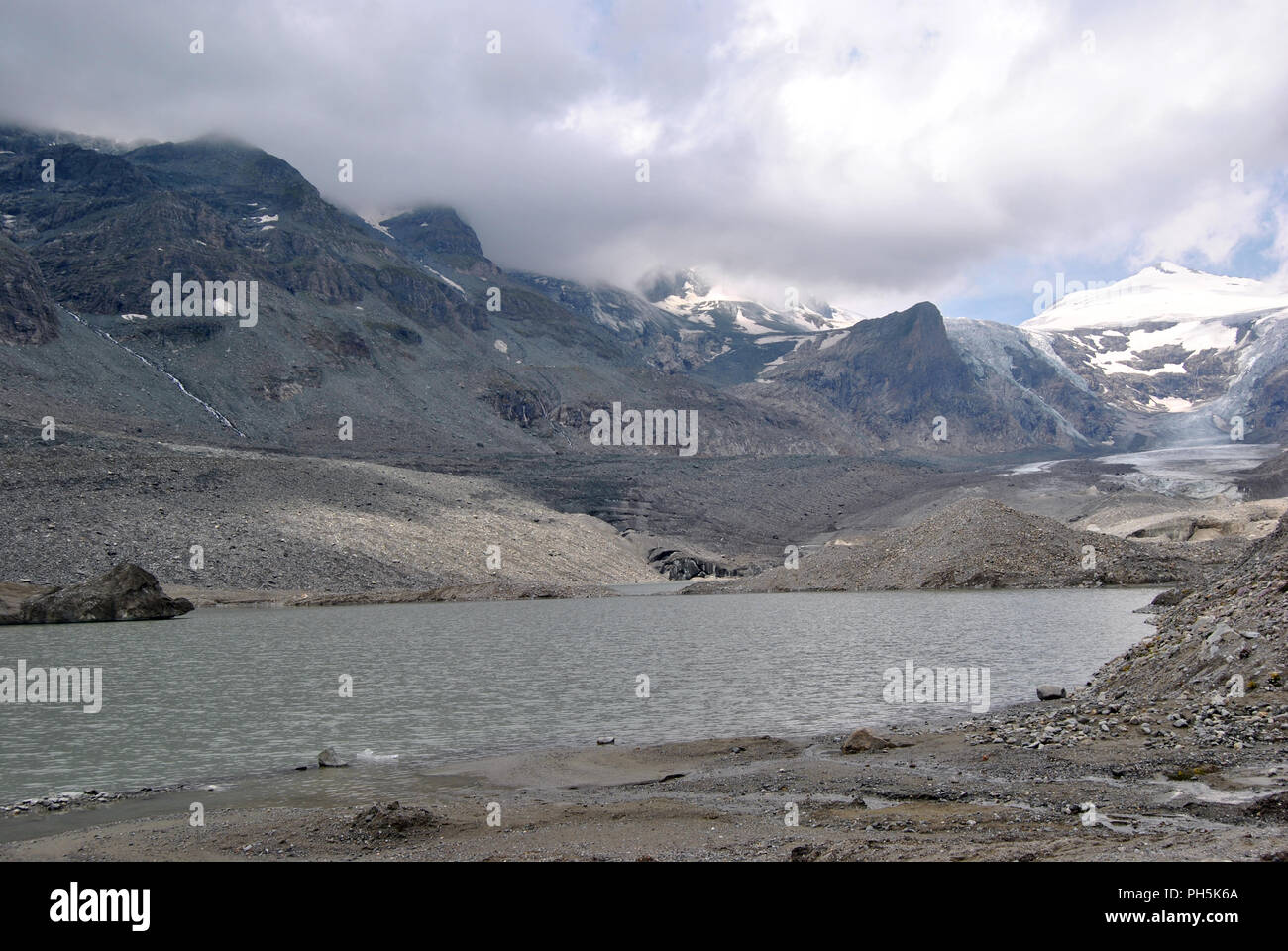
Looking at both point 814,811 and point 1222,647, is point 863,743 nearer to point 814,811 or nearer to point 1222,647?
point 814,811

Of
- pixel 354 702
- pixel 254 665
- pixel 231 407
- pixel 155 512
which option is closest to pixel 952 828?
pixel 354 702

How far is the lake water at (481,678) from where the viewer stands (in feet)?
64.1

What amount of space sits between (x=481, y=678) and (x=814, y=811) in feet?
63.6

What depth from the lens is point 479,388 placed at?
602 feet

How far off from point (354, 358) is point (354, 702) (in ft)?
506

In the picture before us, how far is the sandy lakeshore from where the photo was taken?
10.3 metres

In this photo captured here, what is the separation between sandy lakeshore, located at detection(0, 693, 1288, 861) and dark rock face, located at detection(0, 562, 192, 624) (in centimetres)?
4587

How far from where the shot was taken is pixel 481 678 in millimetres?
30312

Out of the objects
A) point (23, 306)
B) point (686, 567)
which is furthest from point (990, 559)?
point (23, 306)

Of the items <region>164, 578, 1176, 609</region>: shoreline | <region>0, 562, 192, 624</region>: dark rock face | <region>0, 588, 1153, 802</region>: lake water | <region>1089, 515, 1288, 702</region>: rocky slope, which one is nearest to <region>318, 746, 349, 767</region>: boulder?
<region>0, 588, 1153, 802</region>: lake water

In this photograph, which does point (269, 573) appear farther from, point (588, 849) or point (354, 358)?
point (354, 358)

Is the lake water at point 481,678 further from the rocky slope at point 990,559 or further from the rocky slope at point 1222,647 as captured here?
the rocky slope at point 990,559

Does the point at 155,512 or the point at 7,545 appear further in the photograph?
the point at 155,512

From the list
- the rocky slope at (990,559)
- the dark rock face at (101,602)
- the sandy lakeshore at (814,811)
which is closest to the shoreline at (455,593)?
the rocky slope at (990,559)
